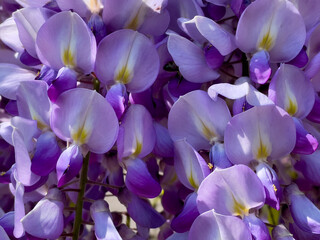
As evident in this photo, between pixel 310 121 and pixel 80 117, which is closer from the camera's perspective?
pixel 80 117

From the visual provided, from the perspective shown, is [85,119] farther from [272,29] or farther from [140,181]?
[272,29]

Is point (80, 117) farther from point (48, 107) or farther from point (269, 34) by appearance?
point (269, 34)

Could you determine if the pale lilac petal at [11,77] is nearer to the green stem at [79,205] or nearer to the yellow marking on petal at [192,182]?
the green stem at [79,205]

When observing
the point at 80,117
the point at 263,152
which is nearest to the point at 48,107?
the point at 80,117

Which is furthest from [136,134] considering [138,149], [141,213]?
[141,213]

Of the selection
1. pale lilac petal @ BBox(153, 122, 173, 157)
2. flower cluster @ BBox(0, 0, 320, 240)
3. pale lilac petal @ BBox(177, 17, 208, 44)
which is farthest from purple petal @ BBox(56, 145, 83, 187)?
pale lilac petal @ BBox(177, 17, 208, 44)

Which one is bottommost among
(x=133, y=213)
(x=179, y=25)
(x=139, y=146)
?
(x=133, y=213)
